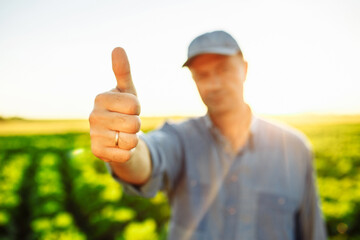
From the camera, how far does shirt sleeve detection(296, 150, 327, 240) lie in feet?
7.60

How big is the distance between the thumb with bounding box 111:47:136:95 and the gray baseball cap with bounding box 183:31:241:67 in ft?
3.04

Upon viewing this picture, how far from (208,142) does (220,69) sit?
1.90 ft

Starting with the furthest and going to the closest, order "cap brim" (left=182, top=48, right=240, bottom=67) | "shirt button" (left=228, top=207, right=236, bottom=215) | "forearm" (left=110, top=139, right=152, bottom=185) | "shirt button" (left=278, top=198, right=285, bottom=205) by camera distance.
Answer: "shirt button" (left=278, top=198, right=285, bottom=205)
"shirt button" (left=228, top=207, right=236, bottom=215)
"cap brim" (left=182, top=48, right=240, bottom=67)
"forearm" (left=110, top=139, right=152, bottom=185)

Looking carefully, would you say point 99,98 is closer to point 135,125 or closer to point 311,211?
point 135,125

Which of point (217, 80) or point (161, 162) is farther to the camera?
point (217, 80)

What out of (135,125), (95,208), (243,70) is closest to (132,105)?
(135,125)

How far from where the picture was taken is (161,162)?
1860 millimetres

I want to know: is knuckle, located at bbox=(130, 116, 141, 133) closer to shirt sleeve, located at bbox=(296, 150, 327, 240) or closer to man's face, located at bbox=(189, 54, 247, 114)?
man's face, located at bbox=(189, 54, 247, 114)

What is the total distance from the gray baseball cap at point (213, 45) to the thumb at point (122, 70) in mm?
926

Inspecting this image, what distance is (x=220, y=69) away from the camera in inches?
80.7

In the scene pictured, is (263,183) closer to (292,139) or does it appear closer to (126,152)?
(292,139)

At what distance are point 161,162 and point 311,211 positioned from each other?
1.37m

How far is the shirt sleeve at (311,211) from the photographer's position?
232 cm

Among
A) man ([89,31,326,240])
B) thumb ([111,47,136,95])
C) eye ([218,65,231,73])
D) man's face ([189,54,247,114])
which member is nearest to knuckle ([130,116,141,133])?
thumb ([111,47,136,95])
